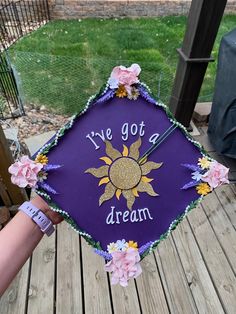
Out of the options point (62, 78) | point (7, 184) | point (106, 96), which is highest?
point (106, 96)

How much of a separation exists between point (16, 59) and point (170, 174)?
283cm

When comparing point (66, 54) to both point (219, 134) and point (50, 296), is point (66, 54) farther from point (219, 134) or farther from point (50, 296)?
point (50, 296)

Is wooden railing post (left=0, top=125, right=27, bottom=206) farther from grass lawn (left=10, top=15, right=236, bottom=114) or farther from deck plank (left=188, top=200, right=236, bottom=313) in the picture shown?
grass lawn (left=10, top=15, right=236, bottom=114)

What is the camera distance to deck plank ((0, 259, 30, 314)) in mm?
1515

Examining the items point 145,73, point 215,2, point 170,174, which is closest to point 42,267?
point 170,174

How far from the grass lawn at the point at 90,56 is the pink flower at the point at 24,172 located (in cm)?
183

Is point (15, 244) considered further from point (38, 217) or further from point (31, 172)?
point (31, 172)

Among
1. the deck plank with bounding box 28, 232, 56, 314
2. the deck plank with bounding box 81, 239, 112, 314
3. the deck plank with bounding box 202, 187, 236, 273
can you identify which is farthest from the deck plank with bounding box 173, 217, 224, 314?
the deck plank with bounding box 28, 232, 56, 314

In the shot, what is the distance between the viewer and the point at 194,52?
6.55 feet

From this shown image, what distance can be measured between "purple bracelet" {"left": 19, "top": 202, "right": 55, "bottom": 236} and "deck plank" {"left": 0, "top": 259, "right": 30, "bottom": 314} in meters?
0.73

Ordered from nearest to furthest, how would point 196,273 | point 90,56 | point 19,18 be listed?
point 196,273
point 90,56
point 19,18

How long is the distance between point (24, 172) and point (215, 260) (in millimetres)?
1283

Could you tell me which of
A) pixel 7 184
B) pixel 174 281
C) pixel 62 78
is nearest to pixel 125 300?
pixel 174 281

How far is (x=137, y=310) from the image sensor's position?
1.53 meters
